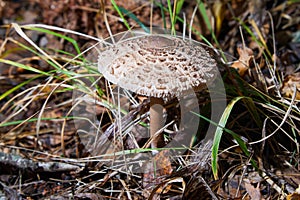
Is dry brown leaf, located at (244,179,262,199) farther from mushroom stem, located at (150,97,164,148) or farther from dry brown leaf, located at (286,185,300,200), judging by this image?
mushroom stem, located at (150,97,164,148)

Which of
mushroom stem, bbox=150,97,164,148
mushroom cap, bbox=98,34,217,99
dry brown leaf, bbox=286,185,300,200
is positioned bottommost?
dry brown leaf, bbox=286,185,300,200

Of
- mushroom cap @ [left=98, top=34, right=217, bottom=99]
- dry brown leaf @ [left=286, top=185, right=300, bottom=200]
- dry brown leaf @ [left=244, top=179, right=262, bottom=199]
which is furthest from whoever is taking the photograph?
dry brown leaf @ [left=244, top=179, right=262, bottom=199]

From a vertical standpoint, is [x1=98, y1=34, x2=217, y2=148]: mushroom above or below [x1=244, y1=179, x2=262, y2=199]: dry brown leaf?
above

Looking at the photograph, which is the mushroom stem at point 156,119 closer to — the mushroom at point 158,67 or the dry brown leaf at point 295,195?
the mushroom at point 158,67

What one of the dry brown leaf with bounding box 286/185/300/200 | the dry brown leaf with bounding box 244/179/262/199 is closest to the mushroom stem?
the dry brown leaf with bounding box 244/179/262/199

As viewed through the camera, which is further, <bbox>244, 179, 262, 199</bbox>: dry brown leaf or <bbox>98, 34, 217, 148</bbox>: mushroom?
<bbox>244, 179, 262, 199</bbox>: dry brown leaf

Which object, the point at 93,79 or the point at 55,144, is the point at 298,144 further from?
the point at 55,144

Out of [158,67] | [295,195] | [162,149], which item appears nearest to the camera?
[158,67]

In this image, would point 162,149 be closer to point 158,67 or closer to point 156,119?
point 156,119

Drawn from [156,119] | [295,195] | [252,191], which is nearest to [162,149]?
[156,119]

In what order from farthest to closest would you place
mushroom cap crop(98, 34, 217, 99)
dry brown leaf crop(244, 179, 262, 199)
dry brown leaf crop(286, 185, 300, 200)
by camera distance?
dry brown leaf crop(244, 179, 262, 199) → dry brown leaf crop(286, 185, 300, 200) → mushroom cap crop(98, 34, 217, 99)
